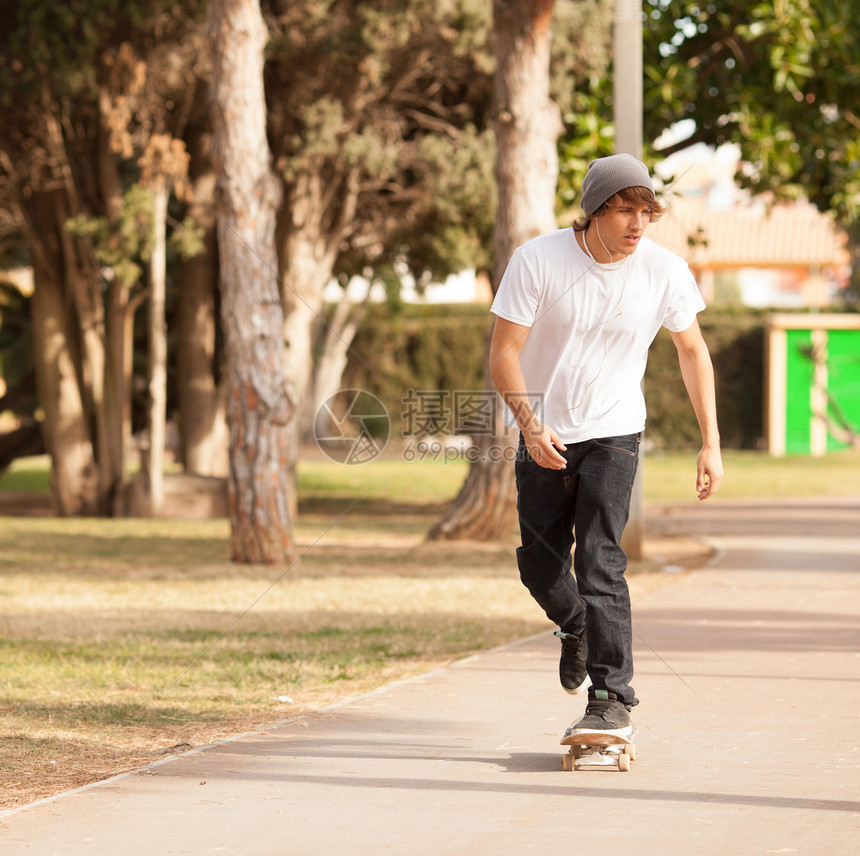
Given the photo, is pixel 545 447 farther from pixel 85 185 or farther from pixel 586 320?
pixel 85 185

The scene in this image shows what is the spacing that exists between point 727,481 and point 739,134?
6.97 m

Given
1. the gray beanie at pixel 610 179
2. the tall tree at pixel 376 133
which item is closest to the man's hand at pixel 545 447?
the gray beanie at pixel 610 179

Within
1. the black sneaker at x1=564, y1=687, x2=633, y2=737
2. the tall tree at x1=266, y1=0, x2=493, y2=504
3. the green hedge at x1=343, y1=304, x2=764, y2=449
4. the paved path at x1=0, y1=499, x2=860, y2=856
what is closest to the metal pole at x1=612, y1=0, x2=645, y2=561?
the paved path at x1=0, y1=499, x2=860, y2=856

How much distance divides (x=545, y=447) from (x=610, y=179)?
2.88ft

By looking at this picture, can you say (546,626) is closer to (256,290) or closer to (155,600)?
(155,600)

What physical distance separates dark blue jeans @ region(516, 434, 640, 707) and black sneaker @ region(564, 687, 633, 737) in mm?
30

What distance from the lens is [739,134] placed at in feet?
47.5

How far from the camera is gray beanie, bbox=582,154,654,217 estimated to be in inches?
162

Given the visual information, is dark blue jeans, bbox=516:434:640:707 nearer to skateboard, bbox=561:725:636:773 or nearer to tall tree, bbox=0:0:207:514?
skateboard, bbox=561:725:636:773

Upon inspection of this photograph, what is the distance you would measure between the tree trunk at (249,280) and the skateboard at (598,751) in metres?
6.34

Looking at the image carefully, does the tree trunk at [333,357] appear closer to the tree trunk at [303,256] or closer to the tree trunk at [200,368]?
the tree trunk at [200,368]

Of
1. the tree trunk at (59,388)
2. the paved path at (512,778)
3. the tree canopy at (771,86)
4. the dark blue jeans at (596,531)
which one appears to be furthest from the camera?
the tree trunk at (59,388)

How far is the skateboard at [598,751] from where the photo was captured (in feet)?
13.6

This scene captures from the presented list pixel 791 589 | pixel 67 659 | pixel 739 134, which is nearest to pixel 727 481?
pixel 739 134
